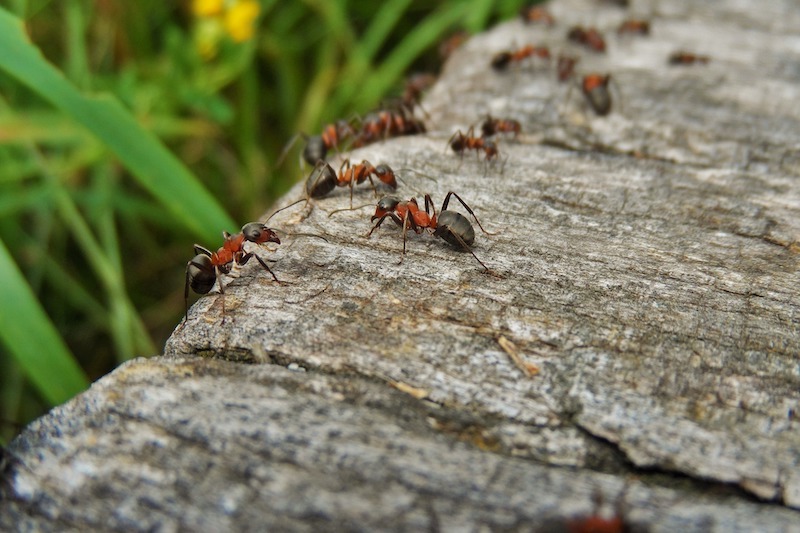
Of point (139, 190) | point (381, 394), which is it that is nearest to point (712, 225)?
point (381, 394)

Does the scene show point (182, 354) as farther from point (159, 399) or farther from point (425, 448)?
point (425, 448)

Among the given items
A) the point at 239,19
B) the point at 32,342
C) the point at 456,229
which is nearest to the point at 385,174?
the point at 456,229

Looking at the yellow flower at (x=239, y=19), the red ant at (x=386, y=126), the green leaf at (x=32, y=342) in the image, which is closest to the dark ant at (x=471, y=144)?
the red ant at (x=386, y=126)

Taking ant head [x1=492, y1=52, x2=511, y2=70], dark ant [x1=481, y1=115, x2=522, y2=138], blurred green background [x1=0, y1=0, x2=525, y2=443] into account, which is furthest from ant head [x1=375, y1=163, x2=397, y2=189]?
ant head [x1=492, y1=52, x2=511, y2=70]

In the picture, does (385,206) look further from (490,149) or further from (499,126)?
(499,126)

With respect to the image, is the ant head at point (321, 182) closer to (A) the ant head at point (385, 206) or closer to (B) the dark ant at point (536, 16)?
(A) the ant head at point (385, 206)
